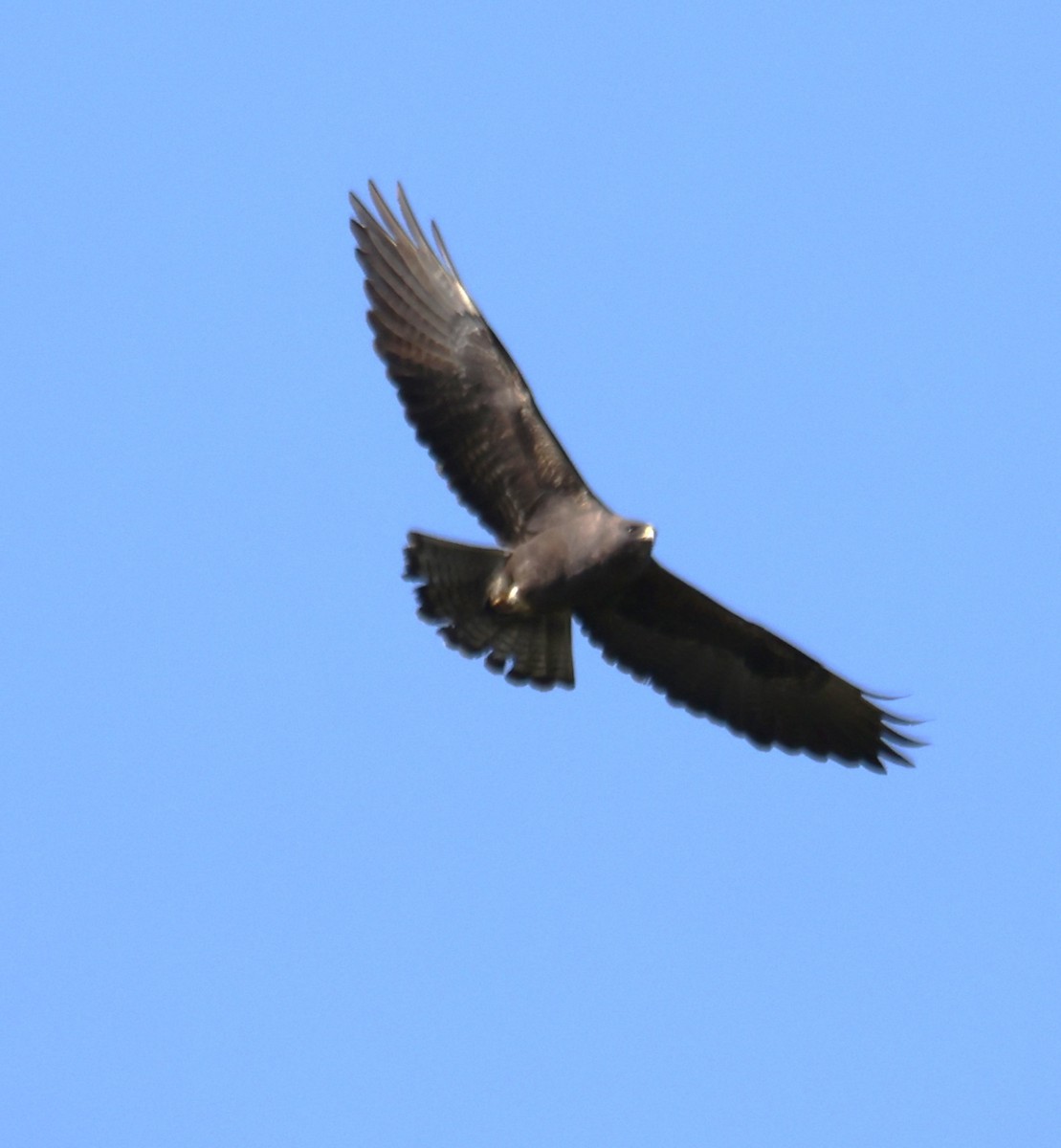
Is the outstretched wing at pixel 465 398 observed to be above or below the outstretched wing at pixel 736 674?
above

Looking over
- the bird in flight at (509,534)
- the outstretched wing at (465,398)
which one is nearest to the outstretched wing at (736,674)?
the bird in flight at (509,534)

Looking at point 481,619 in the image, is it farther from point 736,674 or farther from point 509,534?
point 736,674

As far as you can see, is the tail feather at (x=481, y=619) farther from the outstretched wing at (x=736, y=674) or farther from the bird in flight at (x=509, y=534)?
the outstretched wing at (x=736, y=674)

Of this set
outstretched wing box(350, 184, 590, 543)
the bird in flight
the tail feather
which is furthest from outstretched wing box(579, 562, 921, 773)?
outstretched wing box(350, 184, 590, 543)

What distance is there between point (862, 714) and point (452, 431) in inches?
119

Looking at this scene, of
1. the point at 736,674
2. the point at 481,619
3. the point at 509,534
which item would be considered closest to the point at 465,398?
the point at 509,534

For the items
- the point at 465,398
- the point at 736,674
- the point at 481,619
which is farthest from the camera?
the point at 736,674

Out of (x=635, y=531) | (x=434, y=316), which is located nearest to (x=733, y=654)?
(x=635, y=531)

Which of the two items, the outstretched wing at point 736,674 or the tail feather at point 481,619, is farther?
the outstretched wing at point 736,674

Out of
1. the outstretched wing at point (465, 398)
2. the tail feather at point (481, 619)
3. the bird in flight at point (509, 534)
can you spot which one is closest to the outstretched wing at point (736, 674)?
the bird in flight at point (509, 534)

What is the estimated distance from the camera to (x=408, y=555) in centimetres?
1179

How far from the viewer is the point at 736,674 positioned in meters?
12.7

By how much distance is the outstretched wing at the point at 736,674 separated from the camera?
12367mm

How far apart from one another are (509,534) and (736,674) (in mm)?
1713
